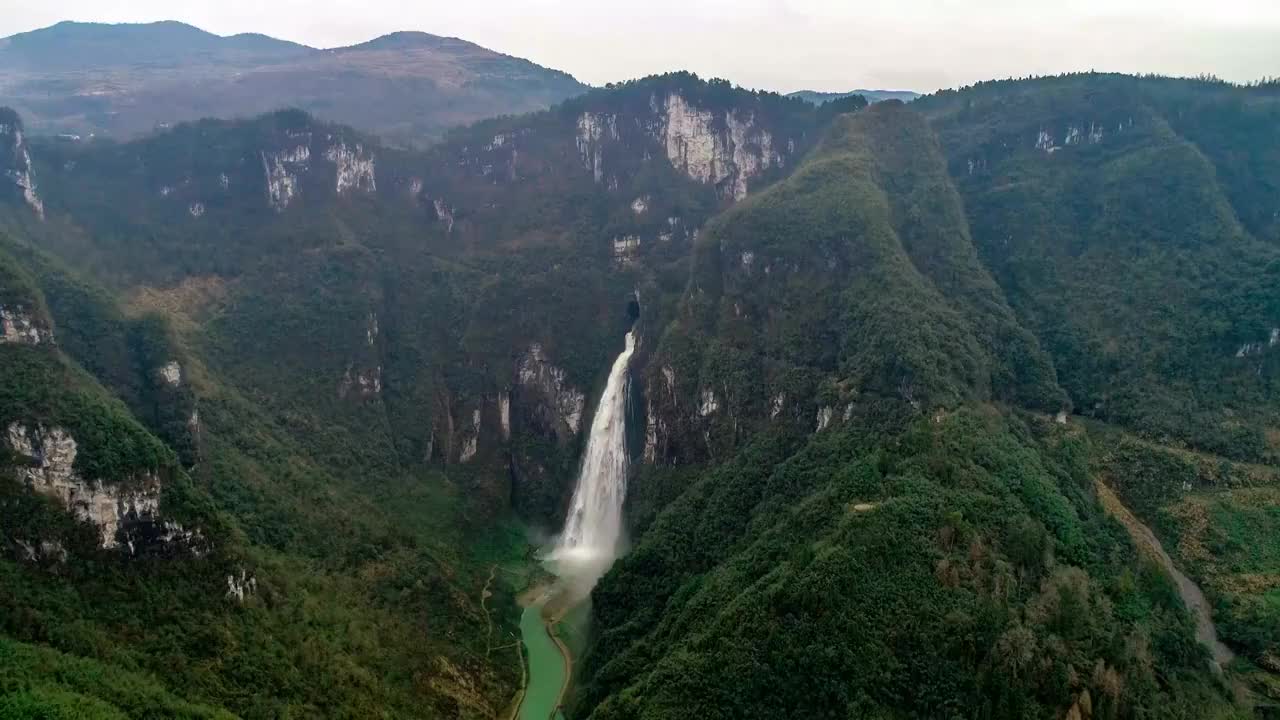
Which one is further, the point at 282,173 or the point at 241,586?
the point at 282,173

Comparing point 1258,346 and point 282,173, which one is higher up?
point 282,173

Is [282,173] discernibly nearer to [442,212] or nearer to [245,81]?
[442,212]

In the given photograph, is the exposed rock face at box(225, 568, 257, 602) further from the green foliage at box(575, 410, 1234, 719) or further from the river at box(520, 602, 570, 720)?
the green foliage at box(575, 410, 1234, 719)

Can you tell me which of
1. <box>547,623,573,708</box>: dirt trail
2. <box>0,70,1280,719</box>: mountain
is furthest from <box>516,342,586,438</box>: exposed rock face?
<box>547,623,573,708</box>: dirt trail

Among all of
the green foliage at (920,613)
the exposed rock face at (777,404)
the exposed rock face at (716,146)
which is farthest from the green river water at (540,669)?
the exposed rock face at (716,146)

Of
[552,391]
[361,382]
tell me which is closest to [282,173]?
[361,382]

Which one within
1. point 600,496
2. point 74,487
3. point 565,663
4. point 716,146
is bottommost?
point 565,663
